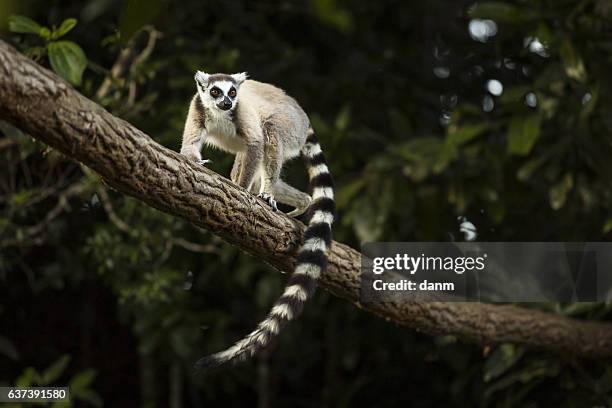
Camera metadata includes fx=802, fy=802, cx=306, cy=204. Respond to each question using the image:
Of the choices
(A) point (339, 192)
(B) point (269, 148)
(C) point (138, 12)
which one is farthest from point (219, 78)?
(A) point (339, 192)

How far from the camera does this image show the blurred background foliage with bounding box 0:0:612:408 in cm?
403

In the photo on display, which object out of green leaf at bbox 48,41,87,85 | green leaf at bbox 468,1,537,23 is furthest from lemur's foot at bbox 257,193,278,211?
green leaf at bbox 468,1,537,23

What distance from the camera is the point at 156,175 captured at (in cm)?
194

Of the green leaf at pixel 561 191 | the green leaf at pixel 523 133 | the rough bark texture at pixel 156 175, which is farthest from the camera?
the green leaf at pixel 561 191

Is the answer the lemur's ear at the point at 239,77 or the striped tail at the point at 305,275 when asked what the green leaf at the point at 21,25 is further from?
the striped tail at the point at 305,275

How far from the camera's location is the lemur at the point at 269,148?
92.9 inches

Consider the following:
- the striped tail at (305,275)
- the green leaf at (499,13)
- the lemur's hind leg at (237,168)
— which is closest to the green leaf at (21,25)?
the lemur's hind leg at (237,168)

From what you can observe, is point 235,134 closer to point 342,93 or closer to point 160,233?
point 160,233

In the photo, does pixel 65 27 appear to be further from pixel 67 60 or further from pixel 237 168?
pixel 237 168

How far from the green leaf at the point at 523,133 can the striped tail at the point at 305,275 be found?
4.48 ft

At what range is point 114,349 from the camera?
19.5 feet

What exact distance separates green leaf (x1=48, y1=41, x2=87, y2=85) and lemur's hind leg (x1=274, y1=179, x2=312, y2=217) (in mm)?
752

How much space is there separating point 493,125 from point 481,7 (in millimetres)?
647

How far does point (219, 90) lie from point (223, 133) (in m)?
0.17
